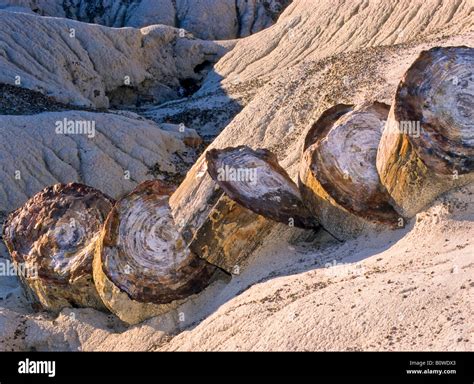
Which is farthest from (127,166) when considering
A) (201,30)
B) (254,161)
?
(201,30)

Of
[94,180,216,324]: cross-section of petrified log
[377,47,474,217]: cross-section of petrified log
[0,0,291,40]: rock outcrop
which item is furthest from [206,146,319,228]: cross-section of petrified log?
[0,0,291,40]: rock outcrop

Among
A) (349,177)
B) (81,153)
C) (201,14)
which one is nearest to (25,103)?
(81,153)

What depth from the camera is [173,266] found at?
8797 millimetres

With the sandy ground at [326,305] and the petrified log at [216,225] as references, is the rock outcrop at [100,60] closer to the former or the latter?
the sandy ground at [326,305]

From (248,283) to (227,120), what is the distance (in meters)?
16.5

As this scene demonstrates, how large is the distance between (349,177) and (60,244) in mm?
3577

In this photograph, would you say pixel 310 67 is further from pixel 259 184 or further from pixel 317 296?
pixel 317 296

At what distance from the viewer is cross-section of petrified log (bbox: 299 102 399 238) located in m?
8.79

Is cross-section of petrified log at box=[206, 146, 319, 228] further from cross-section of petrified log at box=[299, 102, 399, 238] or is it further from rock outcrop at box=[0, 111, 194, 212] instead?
rock outcrop at box=[0, 111, 194, 212]

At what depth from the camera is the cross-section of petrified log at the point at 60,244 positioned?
962 cm

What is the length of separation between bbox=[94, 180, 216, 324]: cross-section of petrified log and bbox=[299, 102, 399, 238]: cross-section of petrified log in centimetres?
143

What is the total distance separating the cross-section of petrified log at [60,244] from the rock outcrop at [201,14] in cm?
3474

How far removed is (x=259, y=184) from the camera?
29.6 ft

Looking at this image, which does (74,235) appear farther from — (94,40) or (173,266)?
(94,40)
